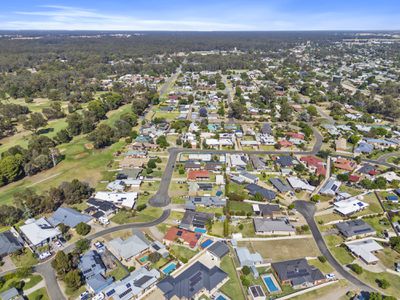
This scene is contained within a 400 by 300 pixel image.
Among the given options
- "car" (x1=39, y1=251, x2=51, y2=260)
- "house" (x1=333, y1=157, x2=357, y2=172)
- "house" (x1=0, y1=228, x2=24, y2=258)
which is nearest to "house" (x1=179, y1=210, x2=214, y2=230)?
"car" (x1=39, y1=251, x2=51, y2=260)

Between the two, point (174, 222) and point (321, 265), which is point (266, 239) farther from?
point (174, 222)

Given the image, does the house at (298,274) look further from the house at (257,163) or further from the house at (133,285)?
the house at (257,163)

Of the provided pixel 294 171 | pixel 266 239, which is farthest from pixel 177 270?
pixel 294 171

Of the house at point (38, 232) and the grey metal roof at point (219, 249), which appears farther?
the house at point (38, 232)

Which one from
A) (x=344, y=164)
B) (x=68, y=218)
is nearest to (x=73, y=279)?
(x=68, y=218)

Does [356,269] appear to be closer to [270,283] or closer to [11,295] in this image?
[270,283]

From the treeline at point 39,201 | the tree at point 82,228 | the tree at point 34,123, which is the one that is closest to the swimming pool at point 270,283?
the tree at point 82,228
